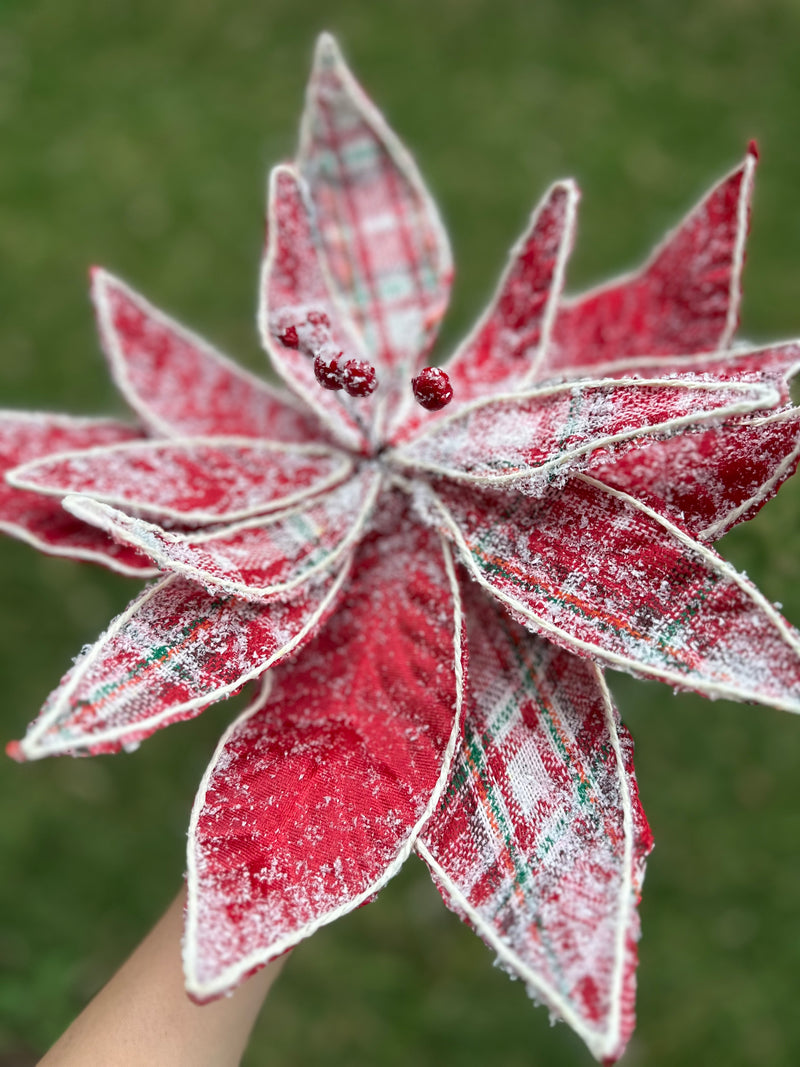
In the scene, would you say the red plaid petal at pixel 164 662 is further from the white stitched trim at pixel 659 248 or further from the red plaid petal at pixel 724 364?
the white stitched trim at pixel 659 248

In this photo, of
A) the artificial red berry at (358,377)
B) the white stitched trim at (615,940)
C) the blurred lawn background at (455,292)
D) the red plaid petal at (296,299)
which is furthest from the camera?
the blurred lawn background at (455,292)

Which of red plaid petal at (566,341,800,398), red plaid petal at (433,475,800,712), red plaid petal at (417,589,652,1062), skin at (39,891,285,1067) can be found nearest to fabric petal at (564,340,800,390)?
red plaid petal at (566,341,800,398)

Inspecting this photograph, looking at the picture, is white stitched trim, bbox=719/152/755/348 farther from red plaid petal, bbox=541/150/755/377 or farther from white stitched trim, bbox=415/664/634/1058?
white stitched trim, bbox=415/664/634/1058

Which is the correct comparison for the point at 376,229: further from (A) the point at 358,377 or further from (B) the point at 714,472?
(B) the point at 714,472

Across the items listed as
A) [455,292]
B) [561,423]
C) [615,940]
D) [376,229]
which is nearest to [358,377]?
[561,423]

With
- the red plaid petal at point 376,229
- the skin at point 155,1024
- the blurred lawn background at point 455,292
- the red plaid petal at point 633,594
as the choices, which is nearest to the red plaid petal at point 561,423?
the red plaid petal at point 633,594

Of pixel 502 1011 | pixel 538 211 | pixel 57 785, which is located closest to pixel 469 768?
pixel 538 211

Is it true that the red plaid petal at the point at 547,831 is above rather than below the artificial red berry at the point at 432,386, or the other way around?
below

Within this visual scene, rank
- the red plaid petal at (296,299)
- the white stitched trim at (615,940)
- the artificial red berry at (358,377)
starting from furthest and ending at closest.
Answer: the red plaid petal at (296,299)
the artificial red berry at (358,377)
the white stitched trim at (615,940)
